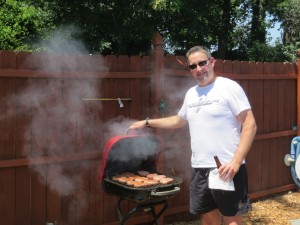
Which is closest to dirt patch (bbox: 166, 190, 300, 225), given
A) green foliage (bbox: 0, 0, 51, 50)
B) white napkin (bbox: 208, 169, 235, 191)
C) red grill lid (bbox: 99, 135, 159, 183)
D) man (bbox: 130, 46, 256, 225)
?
red grill lid (bbox: 99, 135, 159, 183)

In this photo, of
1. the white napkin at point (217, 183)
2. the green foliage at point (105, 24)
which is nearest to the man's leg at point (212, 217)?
the white napkin at point (217, 183)

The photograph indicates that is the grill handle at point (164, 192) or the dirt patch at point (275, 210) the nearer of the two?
the grill handle at point (164, 192)

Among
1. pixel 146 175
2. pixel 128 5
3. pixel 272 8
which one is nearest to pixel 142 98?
pixel 146 175

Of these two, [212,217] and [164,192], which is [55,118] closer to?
[164,192]

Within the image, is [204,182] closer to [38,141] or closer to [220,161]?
[220,161]

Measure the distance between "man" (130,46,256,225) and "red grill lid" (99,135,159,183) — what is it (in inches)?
24.4

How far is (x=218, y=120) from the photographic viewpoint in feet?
10.3

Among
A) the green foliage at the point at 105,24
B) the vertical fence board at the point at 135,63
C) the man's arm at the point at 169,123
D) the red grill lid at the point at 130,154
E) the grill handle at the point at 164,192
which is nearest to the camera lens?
the grill handle at the point at 164,192

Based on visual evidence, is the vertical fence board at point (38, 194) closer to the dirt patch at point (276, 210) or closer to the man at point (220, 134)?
the man at point (220, 134)

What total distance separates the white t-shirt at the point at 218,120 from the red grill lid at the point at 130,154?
0.68 metres

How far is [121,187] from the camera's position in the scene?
10.9 ft

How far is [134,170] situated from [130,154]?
0.16 m

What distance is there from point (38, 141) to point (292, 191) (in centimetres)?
466

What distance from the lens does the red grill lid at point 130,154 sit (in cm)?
358
